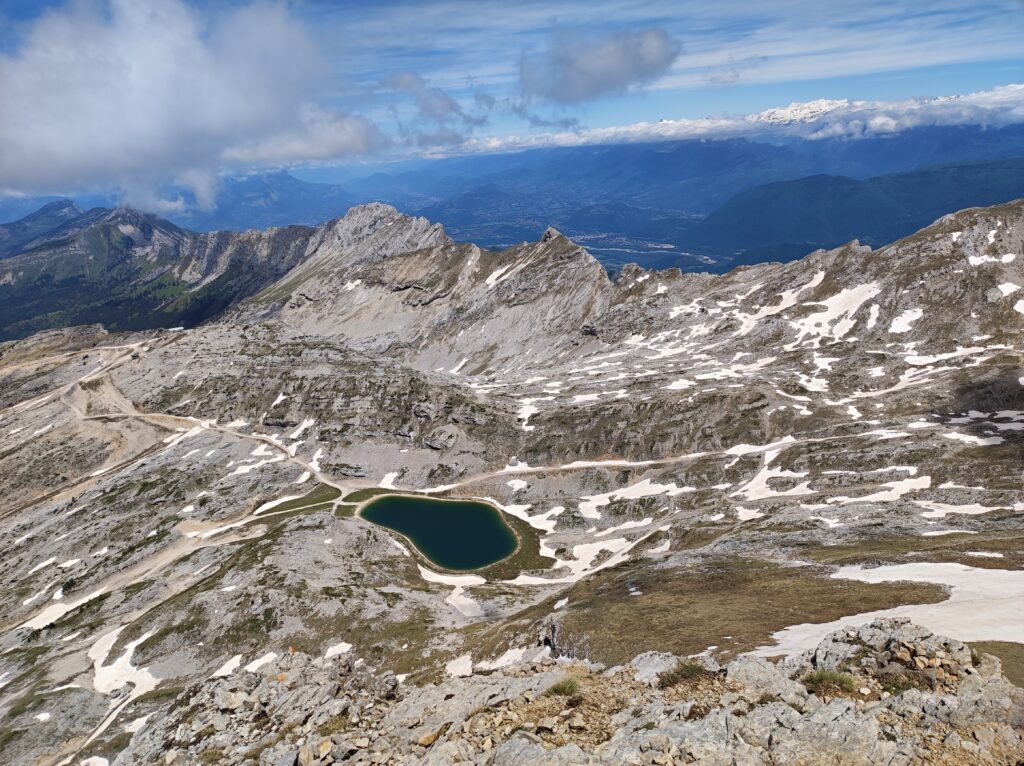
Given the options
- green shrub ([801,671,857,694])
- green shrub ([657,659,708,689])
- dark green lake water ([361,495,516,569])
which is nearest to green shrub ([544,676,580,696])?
green shrub ([657,659,708,689])

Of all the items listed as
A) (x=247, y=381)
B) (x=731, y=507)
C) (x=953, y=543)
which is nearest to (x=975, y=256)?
(x=731, y=507)

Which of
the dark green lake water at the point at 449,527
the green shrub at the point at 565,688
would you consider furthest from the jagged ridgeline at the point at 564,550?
the dark green lake water at the point at 449,527

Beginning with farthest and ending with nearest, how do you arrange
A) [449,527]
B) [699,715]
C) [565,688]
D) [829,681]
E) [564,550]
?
[449,527], [564,550], [565,688], [829,681], [699,715]

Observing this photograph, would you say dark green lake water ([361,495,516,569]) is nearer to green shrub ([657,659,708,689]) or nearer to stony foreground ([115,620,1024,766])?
stony foreground ([115,620,1024,766])

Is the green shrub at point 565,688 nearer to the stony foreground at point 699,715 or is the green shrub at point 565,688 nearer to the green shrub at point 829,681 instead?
the stony foreground at point 699,715

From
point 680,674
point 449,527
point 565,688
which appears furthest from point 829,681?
point 449,527

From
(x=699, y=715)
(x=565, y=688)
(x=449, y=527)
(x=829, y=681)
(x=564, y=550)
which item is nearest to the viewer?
(x=699, y=715)

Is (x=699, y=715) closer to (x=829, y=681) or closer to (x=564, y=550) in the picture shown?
(x=829, y=681)
